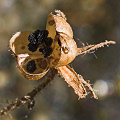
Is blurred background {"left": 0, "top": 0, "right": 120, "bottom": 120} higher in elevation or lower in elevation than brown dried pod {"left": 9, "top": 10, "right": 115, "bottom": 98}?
higher

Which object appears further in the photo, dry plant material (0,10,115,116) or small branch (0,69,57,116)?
small branch (0,69,57,116)

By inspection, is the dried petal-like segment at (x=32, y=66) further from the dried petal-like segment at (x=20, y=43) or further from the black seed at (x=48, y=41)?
the black seed at (x=48, y=41)

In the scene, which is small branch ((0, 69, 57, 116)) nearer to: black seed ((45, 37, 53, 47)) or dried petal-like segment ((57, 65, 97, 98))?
dried petal-like segment ((57, 65, 97, 98))

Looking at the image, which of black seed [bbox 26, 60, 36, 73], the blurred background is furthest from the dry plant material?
the blurred background

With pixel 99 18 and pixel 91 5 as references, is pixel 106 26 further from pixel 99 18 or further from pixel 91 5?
pixel 91 5

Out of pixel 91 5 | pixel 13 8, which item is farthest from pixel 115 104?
pixel 13 8

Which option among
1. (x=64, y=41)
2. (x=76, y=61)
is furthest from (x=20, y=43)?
(x=76, y=61)

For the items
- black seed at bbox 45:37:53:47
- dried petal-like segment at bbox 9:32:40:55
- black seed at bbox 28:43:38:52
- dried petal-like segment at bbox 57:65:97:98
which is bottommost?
dried petal-like segment at bbox 57:65:97:98
